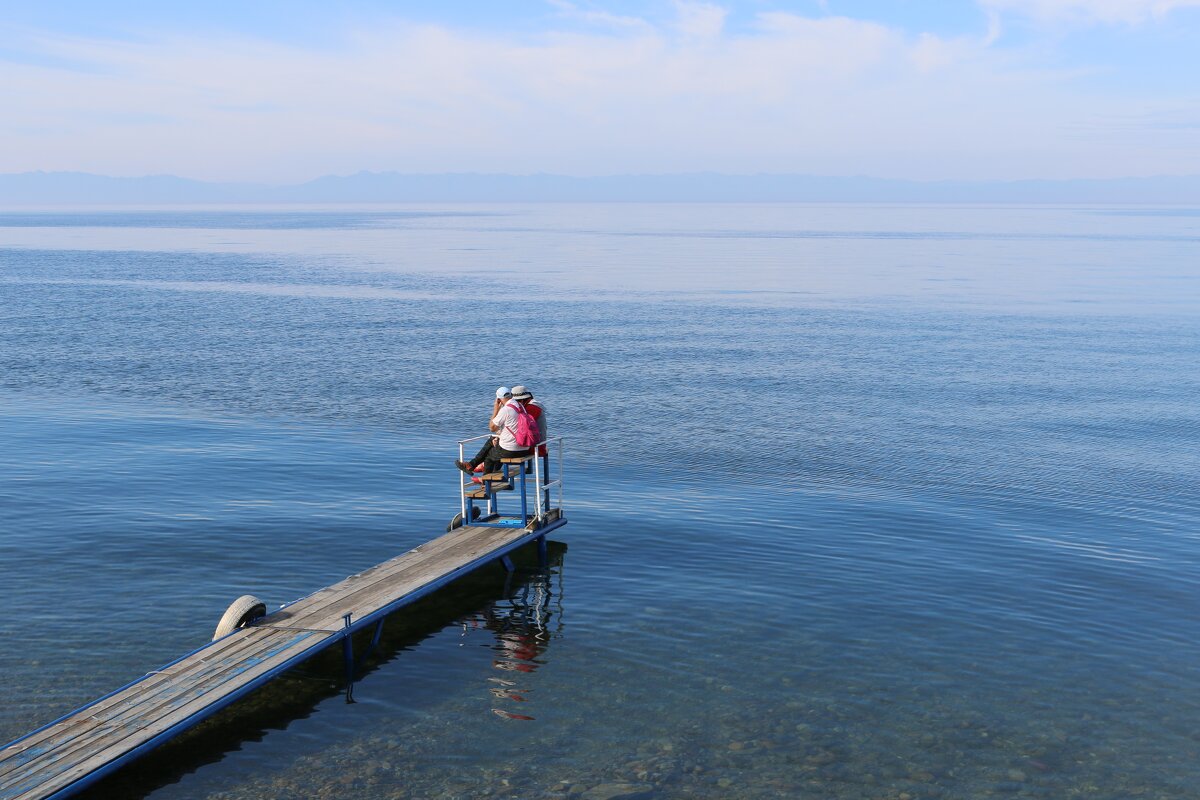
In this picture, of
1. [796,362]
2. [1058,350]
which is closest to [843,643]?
[796,362]

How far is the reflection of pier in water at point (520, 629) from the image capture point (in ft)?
59.8

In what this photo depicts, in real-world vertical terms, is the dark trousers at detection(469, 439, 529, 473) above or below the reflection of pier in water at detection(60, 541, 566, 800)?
above

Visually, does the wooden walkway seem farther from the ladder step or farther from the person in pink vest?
the person in pink vest

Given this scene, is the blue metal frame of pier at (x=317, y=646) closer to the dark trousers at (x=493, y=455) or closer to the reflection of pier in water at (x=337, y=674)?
the reflection of pier in water at (x=337, y=674)

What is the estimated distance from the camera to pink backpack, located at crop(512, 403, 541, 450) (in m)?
24.4

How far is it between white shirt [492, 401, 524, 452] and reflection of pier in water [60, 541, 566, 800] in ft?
9.74

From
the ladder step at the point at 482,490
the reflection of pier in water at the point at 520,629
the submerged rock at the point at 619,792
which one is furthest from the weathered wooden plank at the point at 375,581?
the submerged rock at the point at 619,792

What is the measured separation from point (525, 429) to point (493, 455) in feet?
3.28

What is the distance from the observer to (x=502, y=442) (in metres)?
24.6

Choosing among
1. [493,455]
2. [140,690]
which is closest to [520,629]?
[493,455]

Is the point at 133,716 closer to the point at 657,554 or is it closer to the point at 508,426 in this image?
the point at 508,426

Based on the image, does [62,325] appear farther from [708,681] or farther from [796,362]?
[708,681]

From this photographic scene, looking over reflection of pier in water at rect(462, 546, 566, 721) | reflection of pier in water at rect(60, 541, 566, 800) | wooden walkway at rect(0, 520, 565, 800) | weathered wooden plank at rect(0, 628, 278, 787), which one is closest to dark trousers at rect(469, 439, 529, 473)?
reflection of pier in water at rect(60, 541, 566, 800)

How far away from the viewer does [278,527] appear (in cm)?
2691
